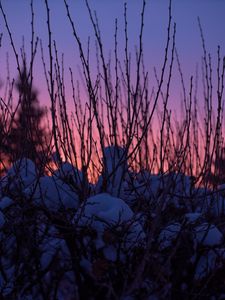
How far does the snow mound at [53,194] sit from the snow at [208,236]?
0.81 meters

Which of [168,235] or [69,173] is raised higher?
[69,173]

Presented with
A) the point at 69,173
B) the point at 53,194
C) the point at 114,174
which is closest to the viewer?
the point at 53,194

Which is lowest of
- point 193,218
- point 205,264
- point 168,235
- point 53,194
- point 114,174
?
point 205,264

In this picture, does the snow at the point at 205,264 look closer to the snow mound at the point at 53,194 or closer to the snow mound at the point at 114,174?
the snow mound at the point at 114,174

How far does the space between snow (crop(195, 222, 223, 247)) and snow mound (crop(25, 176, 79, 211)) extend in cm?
81

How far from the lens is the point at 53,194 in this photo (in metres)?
3.02

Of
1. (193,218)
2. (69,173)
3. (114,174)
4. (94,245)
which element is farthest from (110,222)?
(69,173)

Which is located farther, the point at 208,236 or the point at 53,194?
the point at 53,194

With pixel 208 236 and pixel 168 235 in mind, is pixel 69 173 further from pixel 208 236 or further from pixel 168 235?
pixel 208 236

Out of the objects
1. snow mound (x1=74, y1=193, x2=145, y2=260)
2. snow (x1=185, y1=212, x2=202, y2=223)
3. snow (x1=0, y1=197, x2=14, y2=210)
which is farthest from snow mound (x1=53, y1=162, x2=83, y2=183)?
snow (x1=185, y1=212, x2=202, y2=223)

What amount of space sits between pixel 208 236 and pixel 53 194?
1023 millimetres

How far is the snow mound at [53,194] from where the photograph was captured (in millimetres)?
2924

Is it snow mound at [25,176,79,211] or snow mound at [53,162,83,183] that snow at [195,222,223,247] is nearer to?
snow mound at [25,176,79,211]

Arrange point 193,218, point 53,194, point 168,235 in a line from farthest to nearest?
point 53,194 < point 193,218 < point 168,235
